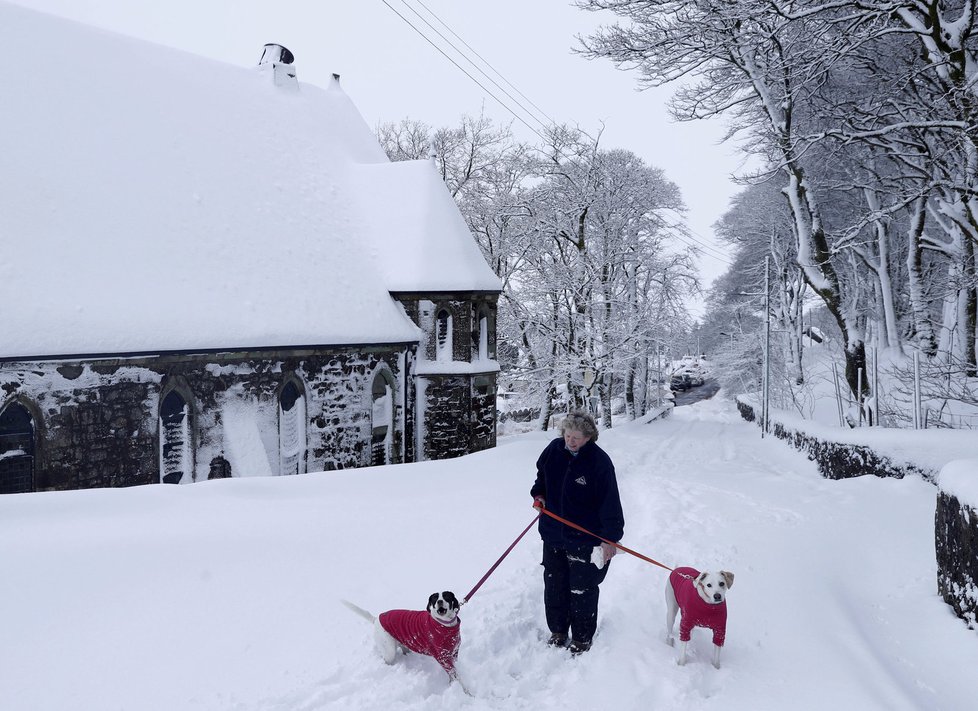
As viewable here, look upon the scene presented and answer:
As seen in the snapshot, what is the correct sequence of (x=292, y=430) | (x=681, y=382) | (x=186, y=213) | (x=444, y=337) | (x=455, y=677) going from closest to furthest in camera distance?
(x=455, y=677) → (x=186, y=213) → (x=292, y=430) → (x=444, y=337) → (x=681, y=382)

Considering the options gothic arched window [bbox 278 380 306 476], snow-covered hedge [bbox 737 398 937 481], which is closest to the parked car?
snow-covered hedge [bbox 737 398 937 481]

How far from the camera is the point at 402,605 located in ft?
16.9

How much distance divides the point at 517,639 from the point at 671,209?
2611 centimetres

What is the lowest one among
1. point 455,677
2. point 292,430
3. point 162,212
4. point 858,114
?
point 455,677

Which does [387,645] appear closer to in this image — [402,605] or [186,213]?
[402,605]

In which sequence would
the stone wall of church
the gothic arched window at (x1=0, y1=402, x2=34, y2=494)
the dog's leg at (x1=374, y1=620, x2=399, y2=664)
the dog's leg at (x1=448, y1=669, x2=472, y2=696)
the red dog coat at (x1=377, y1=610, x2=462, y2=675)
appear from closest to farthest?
the red dog coat at (x1=377, y1=610, x2=462, y2=675), the dog's leg at (x1=448, y1=669, x2=472, y2=696), the dog's leg at (x1=374, y1=620, x2=399, y2=664), the gothic arched window at (x1=0, y1=402, x2=34, y2=494), the stone wall of church

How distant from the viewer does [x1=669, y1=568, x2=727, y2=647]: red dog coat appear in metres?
4.40

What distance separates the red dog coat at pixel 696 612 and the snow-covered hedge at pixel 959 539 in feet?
8.06

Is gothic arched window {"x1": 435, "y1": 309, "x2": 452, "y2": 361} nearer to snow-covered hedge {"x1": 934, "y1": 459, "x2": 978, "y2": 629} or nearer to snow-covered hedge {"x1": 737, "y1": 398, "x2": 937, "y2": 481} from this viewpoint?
snow-covered hedge {"x1": 737, "y1": 398, "x2": 937, "y2": 481}

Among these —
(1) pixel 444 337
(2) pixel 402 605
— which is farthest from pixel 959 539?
(1) pixel 444 337

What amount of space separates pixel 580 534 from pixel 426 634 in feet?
4.59

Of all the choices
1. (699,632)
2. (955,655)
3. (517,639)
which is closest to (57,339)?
(517,639)

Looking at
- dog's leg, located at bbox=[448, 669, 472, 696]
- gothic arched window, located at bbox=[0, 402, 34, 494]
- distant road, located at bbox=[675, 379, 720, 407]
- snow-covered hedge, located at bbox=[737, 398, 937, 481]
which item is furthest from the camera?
distant road, located at bbox=[675, 379, 720, 407]

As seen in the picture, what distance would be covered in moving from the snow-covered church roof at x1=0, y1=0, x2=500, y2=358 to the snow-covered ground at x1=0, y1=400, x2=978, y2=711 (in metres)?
5.64
